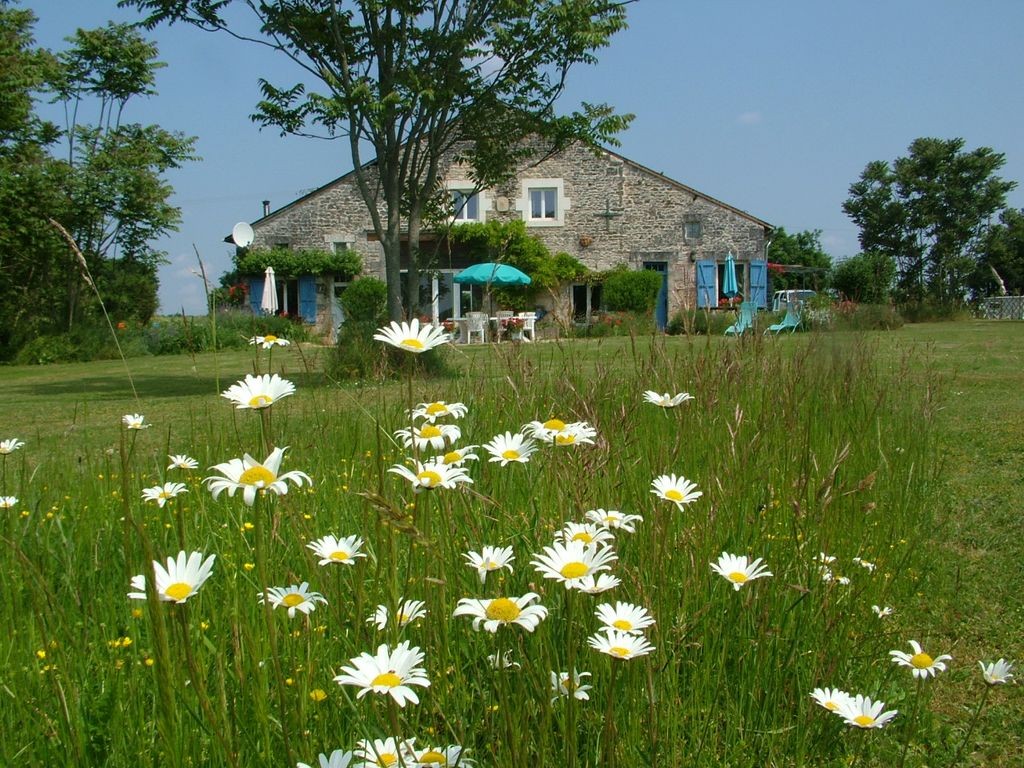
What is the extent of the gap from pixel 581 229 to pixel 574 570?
2647 centimetres

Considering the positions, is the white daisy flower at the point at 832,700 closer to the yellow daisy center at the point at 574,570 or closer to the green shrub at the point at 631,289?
the yellow daisy center at the point at 574,570

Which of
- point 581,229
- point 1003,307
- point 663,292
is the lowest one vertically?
point 1003,307

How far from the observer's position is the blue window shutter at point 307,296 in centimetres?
2627

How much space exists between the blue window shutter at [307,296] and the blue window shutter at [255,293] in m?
1.26

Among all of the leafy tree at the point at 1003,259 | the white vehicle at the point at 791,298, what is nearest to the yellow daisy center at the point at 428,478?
the white vehicle at the point at 791,298

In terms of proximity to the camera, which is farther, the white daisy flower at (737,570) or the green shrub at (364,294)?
the green shrub at (364,294)

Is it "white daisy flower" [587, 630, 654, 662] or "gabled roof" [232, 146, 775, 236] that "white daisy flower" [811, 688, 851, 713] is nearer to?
"white daisy flower" [587, 630, 654, 662]

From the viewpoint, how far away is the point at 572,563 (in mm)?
1186

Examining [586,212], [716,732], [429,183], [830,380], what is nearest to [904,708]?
[716,732]

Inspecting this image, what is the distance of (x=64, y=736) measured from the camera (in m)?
1.52

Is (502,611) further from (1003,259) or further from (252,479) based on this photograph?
(1003,259)

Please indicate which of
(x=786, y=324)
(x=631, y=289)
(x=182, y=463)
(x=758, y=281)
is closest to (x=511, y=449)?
(x=182, y=463)

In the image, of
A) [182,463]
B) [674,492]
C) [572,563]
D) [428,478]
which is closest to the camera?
[572,563]

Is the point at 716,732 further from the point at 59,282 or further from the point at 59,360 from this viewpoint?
the point at 59,282
